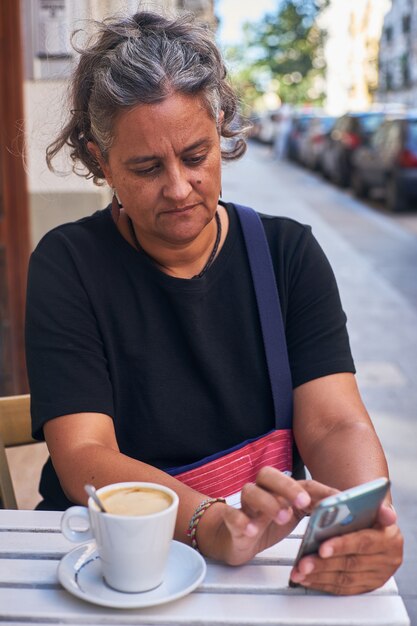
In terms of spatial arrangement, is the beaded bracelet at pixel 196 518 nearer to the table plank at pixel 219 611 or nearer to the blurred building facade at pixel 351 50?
the table plank at pixel 219 611

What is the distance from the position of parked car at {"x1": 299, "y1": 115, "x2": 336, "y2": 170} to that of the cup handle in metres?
21.8

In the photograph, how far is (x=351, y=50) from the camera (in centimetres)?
5531

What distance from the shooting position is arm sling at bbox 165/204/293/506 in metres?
2.02

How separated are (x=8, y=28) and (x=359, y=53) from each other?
51.0 meters

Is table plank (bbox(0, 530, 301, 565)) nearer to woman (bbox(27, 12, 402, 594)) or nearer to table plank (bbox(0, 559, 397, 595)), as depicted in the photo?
table plank (bbox(0, 559, 397, 595))

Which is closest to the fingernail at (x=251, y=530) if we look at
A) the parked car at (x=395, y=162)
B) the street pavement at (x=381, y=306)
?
the street pavement at (x=381, y=306)

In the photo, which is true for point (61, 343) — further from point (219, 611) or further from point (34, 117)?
point (34, 117)

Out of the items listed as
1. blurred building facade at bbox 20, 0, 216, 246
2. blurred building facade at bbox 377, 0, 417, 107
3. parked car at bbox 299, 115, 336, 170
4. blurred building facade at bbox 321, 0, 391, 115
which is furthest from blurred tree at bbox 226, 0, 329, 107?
blurred building facade at bbox 20, 0, 216, 246

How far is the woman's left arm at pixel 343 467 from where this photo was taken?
4.69ft

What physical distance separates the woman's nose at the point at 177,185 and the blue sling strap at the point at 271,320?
31 centimetres

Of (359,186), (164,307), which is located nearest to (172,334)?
(164,307)

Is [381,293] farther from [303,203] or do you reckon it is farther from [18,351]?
[303,203]

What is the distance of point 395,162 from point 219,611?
13464mm

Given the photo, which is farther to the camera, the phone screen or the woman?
the woman
